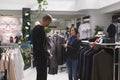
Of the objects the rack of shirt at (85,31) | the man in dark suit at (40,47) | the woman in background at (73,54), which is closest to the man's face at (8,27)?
the rack of shirt at (85,31)

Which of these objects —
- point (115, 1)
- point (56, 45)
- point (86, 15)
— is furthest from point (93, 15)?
point (56, 45)

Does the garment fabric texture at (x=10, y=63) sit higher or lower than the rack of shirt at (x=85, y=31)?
lower

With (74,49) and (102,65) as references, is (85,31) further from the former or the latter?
(102,65)

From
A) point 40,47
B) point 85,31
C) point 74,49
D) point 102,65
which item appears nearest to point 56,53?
point 74,49

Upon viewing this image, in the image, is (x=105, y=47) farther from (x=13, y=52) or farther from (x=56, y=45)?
(x=56, y=45)

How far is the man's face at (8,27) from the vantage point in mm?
13531

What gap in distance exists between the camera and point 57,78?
299 inches

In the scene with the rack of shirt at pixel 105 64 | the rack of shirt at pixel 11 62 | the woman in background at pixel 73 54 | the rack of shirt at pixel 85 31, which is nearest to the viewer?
the rack of shirt at pixel 105 64

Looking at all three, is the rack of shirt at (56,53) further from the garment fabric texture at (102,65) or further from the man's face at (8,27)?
the man's face at (8,27)

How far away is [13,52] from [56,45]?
2.51 meters

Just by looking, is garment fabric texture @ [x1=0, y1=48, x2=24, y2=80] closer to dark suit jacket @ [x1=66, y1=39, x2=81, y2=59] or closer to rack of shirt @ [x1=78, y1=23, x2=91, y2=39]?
dark suit jacket @ [x1=66, y1=39, x2=81, y2=59]

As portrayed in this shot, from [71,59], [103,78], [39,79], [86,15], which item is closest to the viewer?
[103,78]

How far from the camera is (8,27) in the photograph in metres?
13.7

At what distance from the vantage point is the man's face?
44.4ft
